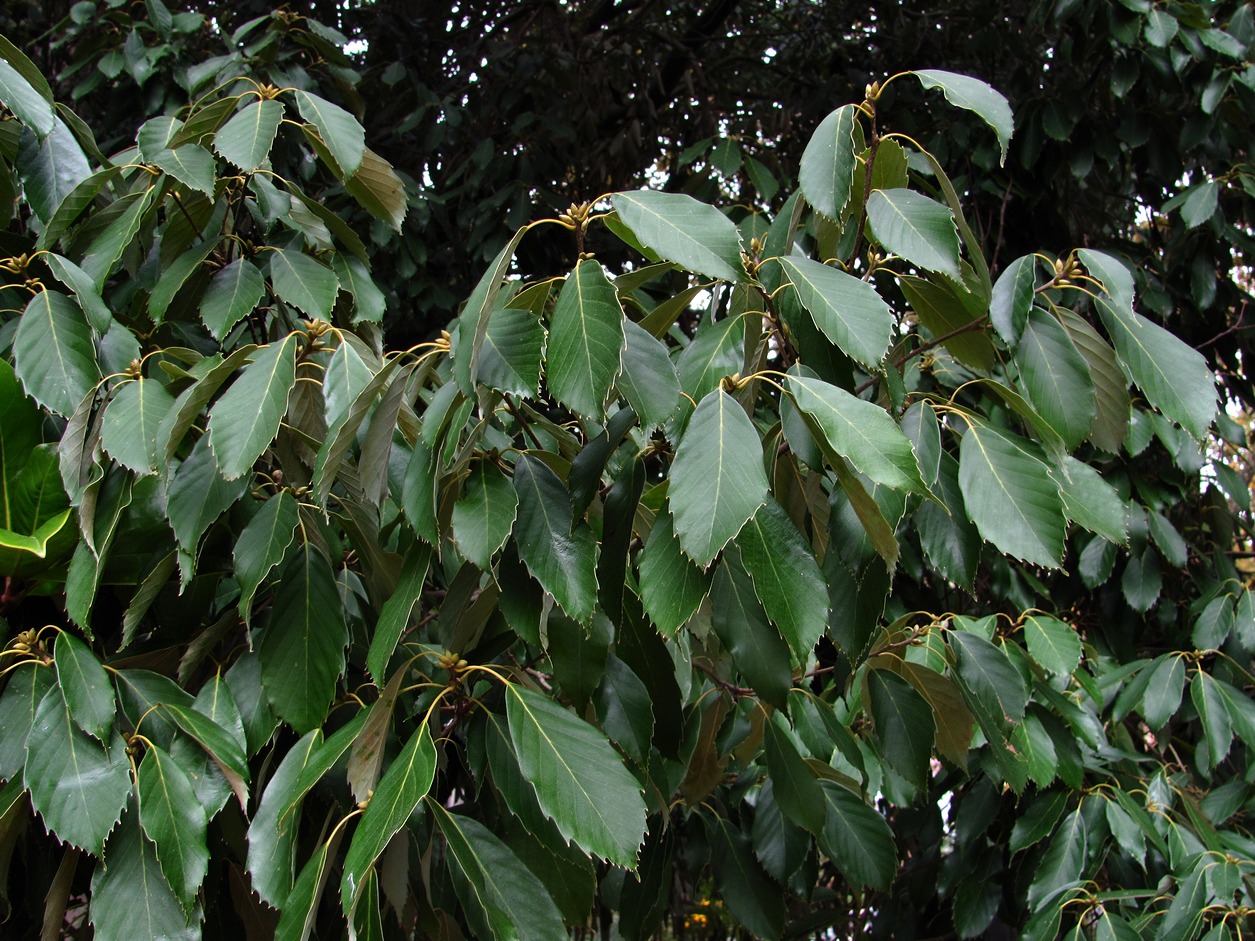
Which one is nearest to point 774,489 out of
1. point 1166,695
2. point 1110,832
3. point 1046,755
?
point 1046,755

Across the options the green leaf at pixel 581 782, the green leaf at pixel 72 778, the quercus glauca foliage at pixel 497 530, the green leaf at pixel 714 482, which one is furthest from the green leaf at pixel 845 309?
the green leaf at pixel 72 778

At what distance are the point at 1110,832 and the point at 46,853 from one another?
1.84m

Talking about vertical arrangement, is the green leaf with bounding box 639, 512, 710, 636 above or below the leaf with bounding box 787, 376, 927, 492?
below

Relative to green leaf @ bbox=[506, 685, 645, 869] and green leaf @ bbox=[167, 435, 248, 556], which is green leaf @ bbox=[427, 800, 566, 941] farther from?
green leaf @ bbox=[167, 435, 248, 556]

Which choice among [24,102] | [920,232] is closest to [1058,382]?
[920,232]

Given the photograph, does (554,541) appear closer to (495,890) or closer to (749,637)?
(749,637)

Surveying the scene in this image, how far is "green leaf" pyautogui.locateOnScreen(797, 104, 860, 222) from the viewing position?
1.03 meters

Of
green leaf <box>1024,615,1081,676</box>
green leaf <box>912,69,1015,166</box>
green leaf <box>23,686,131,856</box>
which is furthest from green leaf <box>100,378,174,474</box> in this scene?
green leaf <box>1024,615,1081,676</box>

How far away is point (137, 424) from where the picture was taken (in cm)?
121

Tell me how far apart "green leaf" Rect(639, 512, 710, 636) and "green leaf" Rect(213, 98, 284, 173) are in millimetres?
735

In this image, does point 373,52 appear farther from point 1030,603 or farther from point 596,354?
point 596,354

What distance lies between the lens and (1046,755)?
6.03 ft

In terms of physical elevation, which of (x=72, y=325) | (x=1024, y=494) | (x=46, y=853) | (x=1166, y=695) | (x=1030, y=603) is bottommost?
(x=1030, y=603)

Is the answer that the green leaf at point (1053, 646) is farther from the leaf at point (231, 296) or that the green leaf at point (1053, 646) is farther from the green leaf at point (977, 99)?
the leaf at point (231, 296)
